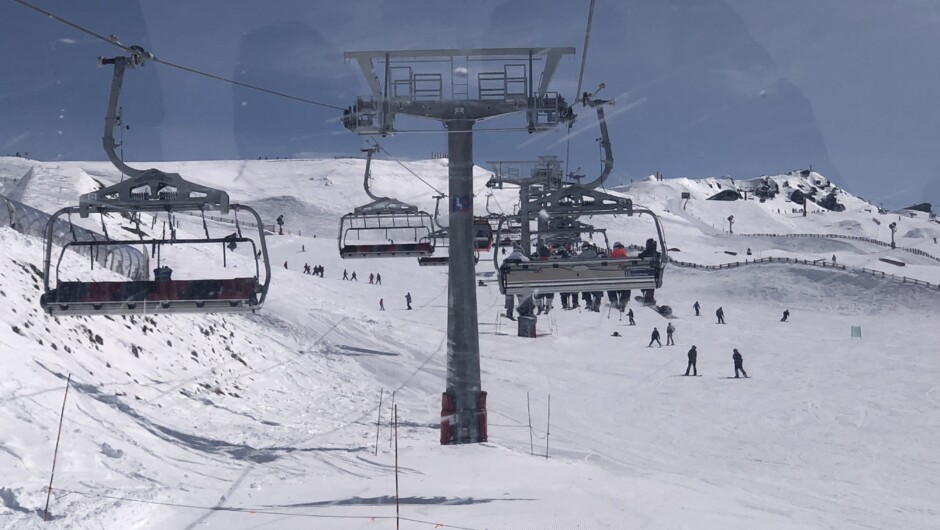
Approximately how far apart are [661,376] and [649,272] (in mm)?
13132

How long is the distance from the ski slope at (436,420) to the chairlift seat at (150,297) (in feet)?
3.13

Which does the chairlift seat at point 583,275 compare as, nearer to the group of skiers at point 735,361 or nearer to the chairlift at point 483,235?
the group of skiers at point 735,361

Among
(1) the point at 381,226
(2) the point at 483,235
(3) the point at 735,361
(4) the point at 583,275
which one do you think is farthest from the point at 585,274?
(2) the point at 483,235

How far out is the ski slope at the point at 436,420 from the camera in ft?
25.5

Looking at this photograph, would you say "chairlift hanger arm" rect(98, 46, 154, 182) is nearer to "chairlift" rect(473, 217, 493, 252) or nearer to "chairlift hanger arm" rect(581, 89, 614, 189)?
"chairlift hanger arm" rect(581, 89, 614, 189)

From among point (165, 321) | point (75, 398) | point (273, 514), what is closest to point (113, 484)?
point (273, 514)

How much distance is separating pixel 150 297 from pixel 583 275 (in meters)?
6.04

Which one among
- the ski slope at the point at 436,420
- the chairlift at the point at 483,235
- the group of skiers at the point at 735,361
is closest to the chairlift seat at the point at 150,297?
the ski slope at the point at 436,420

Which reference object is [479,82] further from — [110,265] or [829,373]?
[829,373]

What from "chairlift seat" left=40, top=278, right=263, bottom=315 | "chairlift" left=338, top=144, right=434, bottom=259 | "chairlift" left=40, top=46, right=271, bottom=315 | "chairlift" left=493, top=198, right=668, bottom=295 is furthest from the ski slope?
"chairlift" left=338, top=144, right=434, bottom=259

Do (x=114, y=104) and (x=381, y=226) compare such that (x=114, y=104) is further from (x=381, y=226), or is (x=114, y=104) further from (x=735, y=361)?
(x=735, y=361)

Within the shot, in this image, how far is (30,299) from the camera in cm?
1306

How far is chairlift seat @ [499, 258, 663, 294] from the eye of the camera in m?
11.6

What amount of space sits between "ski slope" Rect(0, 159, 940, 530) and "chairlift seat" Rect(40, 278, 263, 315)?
955 millimetres
